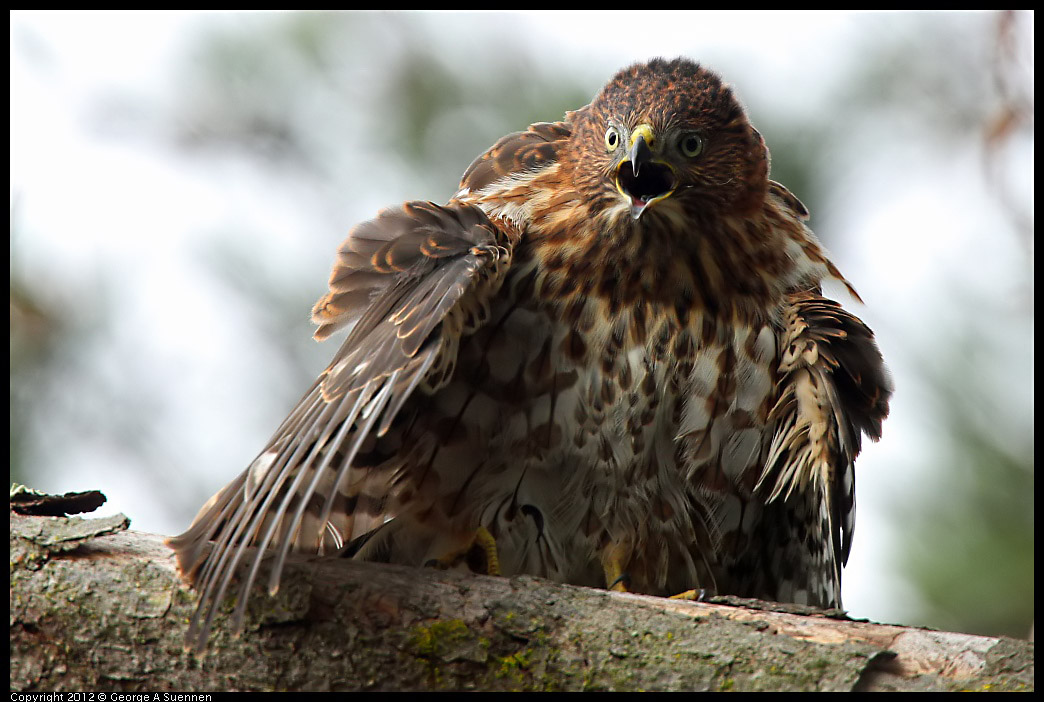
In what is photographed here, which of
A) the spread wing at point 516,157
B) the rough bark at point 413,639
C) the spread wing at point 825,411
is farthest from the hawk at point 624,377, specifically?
the rough bark at point 413,639

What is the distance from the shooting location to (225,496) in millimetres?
2682

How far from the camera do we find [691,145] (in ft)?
10.9

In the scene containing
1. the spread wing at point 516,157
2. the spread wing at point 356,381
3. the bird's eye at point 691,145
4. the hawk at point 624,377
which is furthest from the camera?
the spread wing at point 516,157

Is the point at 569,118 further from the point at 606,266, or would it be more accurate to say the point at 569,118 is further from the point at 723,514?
the point at 723,514

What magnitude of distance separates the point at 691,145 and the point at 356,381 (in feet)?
4.33

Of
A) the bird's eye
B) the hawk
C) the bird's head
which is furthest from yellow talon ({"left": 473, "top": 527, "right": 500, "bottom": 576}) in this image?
the bird's eye

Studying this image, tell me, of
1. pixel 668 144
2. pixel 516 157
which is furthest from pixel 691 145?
pixel 516 157

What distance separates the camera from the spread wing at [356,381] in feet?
8.38

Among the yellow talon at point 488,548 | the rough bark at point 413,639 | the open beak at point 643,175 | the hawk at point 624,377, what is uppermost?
the open beak at point 643,175

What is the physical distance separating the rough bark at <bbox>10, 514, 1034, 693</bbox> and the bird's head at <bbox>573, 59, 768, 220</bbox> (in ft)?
4.19

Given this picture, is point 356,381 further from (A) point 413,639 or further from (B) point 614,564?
(B) point 614,564

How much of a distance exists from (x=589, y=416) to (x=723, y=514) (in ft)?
1.96

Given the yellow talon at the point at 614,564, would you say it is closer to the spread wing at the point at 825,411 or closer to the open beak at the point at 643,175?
the spread wing at the point at 825,411

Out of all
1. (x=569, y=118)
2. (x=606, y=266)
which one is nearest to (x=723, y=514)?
(x=606, y=266)
